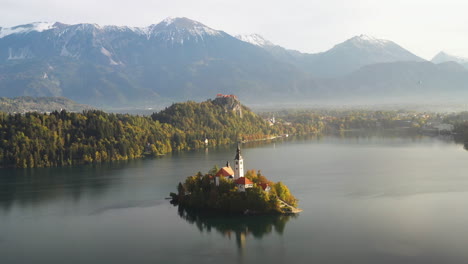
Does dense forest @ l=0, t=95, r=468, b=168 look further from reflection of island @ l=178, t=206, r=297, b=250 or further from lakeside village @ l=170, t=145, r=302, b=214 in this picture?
reflection of island @ l=178, t=206, r=297, b=250

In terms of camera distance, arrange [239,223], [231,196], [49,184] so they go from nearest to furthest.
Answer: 1. [239,223]
2. [231,196]
3. [49,184]

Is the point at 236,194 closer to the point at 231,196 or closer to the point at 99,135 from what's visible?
the point at 231,196

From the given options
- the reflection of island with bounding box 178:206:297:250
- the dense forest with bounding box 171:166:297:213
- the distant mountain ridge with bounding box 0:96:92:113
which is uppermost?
the distant mountain ridge with bounding box 0:96:92:113

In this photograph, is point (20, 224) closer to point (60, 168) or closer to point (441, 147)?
point (60, 168)

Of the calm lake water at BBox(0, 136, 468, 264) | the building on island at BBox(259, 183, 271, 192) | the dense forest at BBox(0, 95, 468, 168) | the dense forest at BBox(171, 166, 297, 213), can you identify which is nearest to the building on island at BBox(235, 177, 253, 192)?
the dense forest at BBox(171, 166, 297, 213)

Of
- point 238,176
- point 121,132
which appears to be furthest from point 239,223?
point 121,132

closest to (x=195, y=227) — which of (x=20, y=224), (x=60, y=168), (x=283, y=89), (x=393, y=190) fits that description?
(x=20, y=224)
